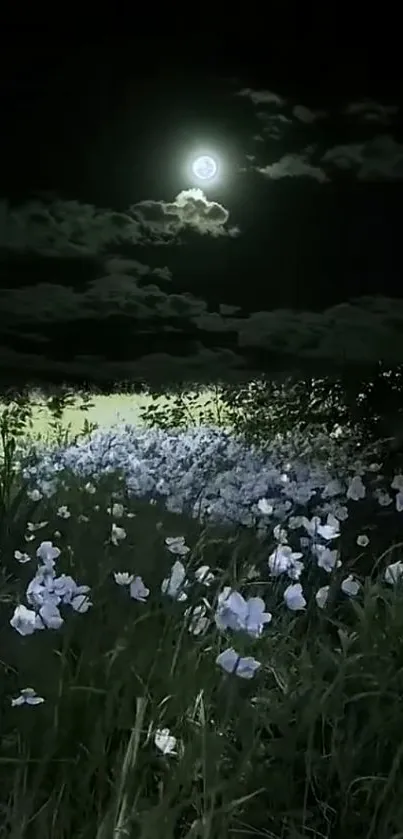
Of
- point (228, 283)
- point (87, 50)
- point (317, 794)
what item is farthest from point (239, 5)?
point (317, 794)

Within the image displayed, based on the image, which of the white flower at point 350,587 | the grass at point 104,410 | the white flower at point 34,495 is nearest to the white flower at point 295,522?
the white flower at point 350,587

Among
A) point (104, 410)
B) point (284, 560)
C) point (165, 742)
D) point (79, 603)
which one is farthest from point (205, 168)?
point (165, 742)

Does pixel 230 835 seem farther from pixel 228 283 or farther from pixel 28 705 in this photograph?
pixel 228 283

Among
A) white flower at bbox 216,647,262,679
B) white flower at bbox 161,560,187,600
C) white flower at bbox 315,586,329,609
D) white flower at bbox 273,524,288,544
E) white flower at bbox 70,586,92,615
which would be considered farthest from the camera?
white flower at bbox 273,524,288,544

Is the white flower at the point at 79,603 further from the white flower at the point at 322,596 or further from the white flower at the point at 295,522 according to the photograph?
the white flower at the point at 295,522

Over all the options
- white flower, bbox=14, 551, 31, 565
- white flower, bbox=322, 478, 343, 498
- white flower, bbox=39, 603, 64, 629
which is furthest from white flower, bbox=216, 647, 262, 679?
white flower, bbox=322, 478, 343, 498

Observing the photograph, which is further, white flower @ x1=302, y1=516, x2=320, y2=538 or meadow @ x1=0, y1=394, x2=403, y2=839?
white flower @ x1=302, y1=516, x2=320, y2=538

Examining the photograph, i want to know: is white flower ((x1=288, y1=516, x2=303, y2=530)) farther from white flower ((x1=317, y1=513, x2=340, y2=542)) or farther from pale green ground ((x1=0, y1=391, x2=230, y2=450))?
pale green ground ((x1=0, y1=391, x2=230, y2=450))
